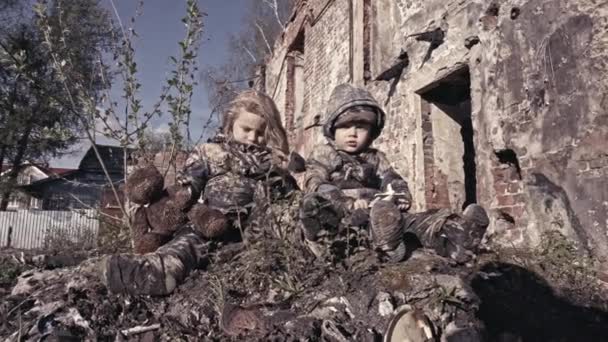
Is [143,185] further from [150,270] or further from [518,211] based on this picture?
[518,211]

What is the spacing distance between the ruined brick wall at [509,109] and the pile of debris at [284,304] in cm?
181

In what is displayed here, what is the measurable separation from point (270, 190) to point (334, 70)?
7155 millimetres

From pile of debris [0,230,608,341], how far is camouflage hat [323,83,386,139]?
3.37 ft

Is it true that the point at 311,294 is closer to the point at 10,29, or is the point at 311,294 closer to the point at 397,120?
the point at 397,120

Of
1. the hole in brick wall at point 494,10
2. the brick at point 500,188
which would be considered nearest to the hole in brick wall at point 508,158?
the brick at point 500,188

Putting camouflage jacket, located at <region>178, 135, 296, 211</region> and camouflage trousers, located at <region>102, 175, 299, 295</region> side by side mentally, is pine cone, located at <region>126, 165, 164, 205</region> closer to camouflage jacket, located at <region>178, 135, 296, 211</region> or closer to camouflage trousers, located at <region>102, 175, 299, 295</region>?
camouflage jacket, located at <region>178, 135, 296, 211</region>

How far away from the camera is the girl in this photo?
246cm

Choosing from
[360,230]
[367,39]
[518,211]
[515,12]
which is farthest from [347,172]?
[367,39]

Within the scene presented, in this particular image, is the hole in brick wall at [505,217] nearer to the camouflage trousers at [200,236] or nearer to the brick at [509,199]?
the brick at [509,199]

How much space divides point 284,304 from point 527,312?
1413 millimetres

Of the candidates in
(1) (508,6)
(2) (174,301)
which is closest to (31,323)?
(2) (174,301)

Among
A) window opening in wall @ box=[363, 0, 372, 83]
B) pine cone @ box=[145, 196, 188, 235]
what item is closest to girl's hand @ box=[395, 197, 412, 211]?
pine cone @ box=[145, 196, 188, 235]

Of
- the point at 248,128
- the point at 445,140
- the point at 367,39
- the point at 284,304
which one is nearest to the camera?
the point at 284,304

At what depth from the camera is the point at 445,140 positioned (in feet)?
21.3
